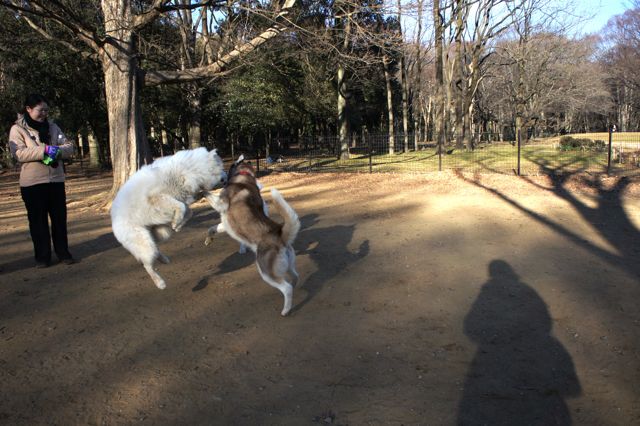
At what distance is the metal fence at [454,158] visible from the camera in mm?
16062

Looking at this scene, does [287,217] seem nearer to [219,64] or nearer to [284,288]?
[284,288]

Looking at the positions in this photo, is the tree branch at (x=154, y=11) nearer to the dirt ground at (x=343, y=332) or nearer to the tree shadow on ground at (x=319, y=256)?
the dirt ground at (x=343, y=332)

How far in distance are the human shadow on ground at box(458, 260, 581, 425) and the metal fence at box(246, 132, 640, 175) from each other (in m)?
11.2

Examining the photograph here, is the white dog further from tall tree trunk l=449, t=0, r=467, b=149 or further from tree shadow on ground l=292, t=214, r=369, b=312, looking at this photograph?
tall tree trunk l=449, t=0, r=467, b=149

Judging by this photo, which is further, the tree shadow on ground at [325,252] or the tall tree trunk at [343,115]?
the tall tree trunk at [343,115]

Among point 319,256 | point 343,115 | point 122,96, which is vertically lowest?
point 319,256

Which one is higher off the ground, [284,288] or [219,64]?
[219,64]

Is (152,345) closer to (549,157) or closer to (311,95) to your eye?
(549,157)

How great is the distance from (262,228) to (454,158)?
17.8 meters

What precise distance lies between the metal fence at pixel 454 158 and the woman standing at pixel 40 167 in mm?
12875

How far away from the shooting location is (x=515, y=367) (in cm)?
348

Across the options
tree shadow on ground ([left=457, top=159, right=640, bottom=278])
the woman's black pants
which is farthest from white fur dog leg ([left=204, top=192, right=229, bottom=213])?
tree shadow on ground ([left=457, top=159, right=640, bottom=278])

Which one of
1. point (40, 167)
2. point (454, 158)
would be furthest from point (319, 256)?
point (454, 158)

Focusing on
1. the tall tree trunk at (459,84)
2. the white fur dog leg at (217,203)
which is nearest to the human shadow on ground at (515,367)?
the white fur dog leg at (217,203)
